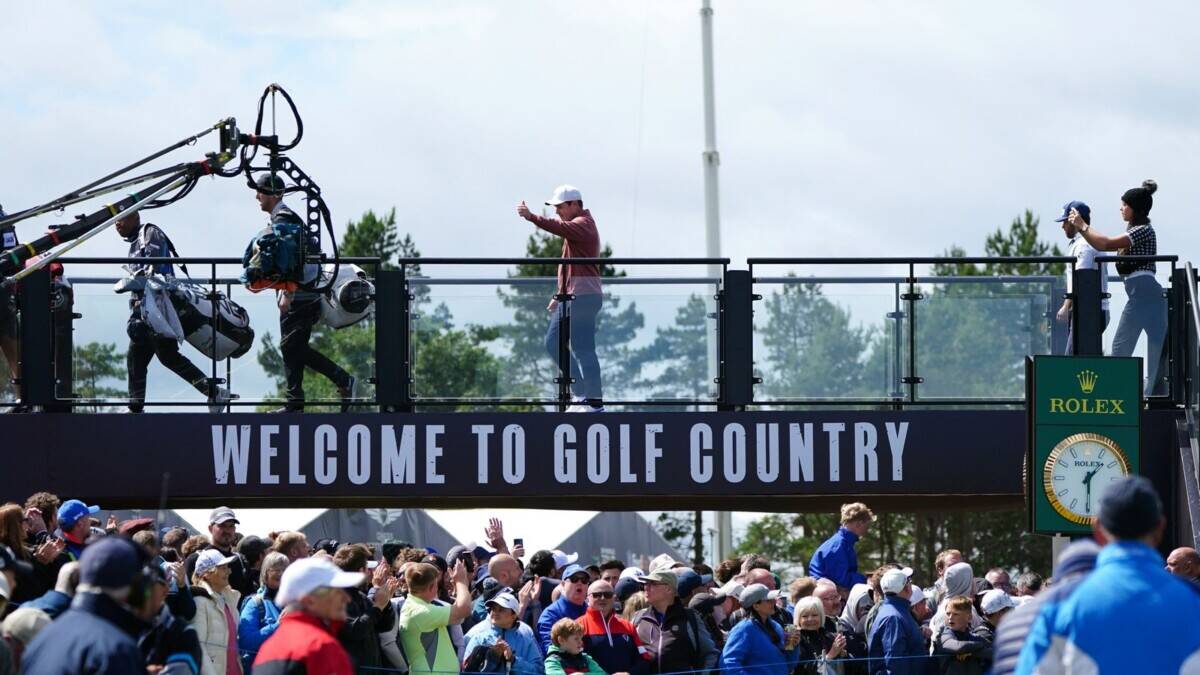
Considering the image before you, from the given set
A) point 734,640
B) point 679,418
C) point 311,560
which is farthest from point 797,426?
point 311,560

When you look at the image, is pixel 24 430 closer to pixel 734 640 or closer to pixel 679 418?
pixel 679 418

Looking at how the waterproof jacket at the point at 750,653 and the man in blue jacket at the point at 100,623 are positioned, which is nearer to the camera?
the man in blue jacket at the point at 100,623

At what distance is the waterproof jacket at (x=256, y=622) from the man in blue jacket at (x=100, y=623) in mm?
4239

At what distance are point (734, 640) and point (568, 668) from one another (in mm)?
1123

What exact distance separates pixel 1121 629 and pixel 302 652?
3.07 meters

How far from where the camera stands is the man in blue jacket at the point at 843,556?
14.4 meters

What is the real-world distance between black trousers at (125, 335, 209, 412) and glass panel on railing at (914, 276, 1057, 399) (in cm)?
629

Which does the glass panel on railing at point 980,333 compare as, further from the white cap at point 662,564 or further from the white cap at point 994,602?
the white cap at point 662,564

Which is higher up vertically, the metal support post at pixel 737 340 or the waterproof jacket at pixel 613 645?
the metal support post at pixel 737 340


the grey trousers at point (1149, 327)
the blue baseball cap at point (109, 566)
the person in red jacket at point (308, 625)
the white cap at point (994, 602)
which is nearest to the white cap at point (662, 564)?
the white cap at point (994, 602)

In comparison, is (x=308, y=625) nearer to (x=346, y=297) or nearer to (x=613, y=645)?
(x=613, y=645)

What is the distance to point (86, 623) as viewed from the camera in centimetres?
710

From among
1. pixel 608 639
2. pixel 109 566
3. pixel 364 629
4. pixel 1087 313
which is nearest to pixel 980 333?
pixel 1087 313

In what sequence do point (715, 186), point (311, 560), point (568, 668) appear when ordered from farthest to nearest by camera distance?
point (715, 186)
point (568, 668)
point (311, 560)
